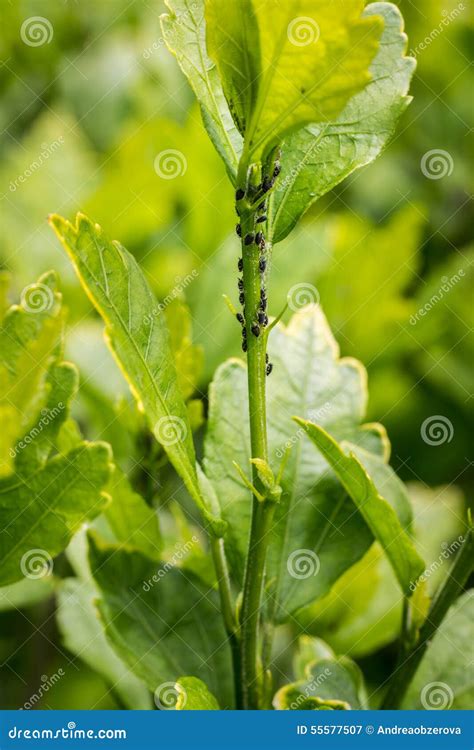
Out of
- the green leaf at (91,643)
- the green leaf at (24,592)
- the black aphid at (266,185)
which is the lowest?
the green leaf at (24,592)

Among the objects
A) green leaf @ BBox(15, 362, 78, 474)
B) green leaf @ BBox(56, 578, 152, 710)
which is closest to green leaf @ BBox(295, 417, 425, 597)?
green leaf @ BBox(15, 362, 78, 474)

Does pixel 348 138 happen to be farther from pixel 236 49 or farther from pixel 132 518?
pixel 132 518

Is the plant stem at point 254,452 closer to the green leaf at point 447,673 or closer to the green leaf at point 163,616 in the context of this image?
the green leaf at point 163,616

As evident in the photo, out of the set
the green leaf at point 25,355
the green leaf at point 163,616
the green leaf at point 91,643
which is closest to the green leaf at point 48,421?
the green leaf at point 25,355

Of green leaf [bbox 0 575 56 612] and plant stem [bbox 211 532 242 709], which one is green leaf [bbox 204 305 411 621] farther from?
green leaf [bbox 0 575 56 612]

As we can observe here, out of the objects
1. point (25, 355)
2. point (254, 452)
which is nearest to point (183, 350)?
point (25, 355)

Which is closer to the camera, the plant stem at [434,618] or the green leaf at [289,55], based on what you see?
the green leaf at [289,55]

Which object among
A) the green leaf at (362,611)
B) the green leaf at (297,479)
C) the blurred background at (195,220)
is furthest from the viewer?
the blurred background at (195,220)
